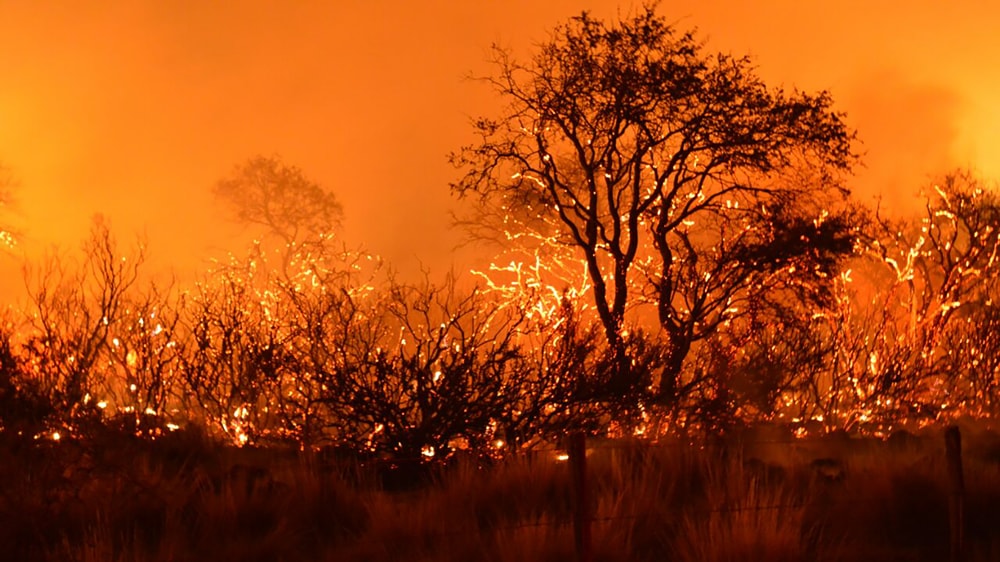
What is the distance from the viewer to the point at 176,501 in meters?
8.98

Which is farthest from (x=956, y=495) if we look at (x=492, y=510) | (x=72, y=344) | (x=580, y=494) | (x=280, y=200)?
(x=280, y=200)

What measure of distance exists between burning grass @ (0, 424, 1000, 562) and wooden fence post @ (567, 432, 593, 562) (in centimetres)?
58

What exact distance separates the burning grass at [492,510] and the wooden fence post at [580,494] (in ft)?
1.92

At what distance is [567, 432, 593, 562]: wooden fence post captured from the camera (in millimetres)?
7152

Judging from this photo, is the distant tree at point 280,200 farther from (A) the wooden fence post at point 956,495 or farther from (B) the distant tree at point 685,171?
(A) the wooden fence post at point 956,495

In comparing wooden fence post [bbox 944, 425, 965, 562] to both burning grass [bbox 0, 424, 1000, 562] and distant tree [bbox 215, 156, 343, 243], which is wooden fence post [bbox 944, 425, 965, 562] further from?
distant tree [bbox 215, 156, 343, 243]

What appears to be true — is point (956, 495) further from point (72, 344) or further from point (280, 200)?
point (280, 200)

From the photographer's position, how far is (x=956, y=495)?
8188mm

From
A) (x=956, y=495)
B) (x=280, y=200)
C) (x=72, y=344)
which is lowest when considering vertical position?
(x=956, y=495)

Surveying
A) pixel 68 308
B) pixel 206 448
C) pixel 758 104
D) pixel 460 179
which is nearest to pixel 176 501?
pixel 206 448

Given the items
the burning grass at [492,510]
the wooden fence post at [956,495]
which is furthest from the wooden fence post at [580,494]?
the wooden fence post at [956,495]

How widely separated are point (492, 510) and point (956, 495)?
3.34 metres

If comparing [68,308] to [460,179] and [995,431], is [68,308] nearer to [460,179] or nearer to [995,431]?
[460,179]

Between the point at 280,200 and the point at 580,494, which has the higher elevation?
the point at 280,200
